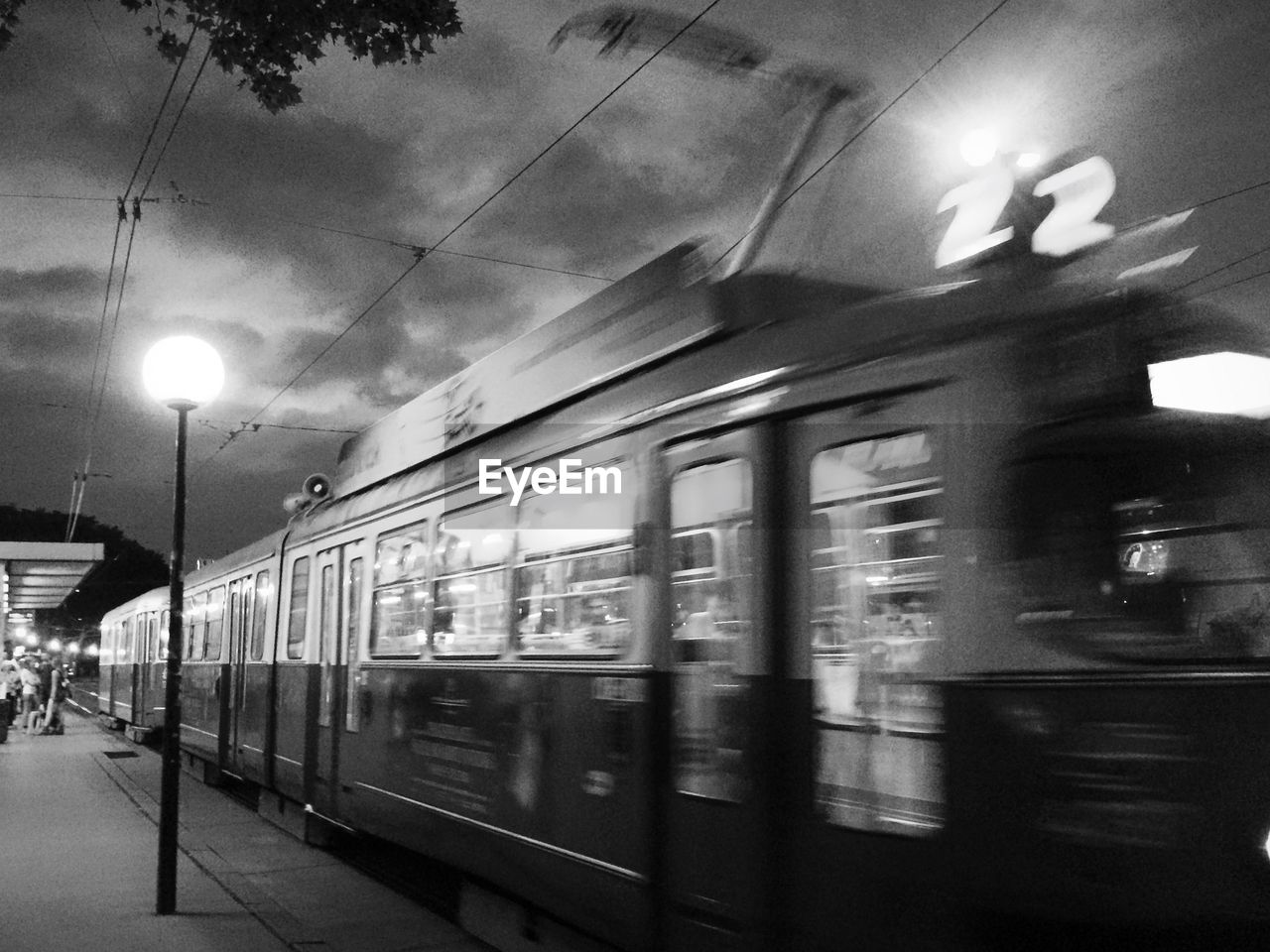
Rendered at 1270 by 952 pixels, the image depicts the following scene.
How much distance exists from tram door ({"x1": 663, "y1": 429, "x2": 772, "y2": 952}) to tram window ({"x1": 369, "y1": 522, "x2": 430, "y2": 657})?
3.06m

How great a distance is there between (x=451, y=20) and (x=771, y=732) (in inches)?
171

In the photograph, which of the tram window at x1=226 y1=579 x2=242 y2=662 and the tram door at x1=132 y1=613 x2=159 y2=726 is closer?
the tram window at x1=226 y1=579 x2=242 y2=662

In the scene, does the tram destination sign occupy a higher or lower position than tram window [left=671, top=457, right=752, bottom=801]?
higher

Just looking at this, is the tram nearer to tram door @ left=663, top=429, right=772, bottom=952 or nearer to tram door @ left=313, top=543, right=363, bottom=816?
tram door @ left=663, top=429, right=772, bottom=952

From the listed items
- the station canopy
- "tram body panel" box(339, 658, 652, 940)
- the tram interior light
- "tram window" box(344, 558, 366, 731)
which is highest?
the station canopy

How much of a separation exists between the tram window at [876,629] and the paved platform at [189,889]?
3.86m

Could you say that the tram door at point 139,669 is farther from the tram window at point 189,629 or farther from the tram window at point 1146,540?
the tram window at point 1146,540

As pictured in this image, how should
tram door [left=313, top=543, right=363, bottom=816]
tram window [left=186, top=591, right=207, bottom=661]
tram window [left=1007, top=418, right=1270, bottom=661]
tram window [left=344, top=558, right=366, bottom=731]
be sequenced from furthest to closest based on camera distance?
tram window [left=186, top=591, right=207, bottom=661] < tram door [left=313, top=543, right=363, bottom=816] < tram window [left=344, top=558, right=366, bottom=731] < tram window [left=1007, top=418, right=1270, bottom=661]

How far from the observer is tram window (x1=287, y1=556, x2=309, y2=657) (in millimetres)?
11320

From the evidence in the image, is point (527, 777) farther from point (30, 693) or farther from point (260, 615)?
point (30, 693)

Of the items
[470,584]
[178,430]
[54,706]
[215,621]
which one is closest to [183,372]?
[178,430]

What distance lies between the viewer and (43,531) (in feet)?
298

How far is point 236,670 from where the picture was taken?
14375 mm

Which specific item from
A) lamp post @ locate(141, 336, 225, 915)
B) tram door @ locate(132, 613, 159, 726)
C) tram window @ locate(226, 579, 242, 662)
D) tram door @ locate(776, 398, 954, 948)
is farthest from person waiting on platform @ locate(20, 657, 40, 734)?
tram door @ locate(776, 398, 954, 948)
